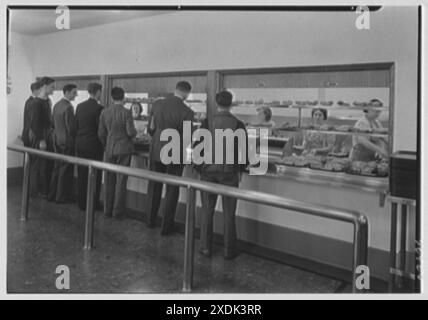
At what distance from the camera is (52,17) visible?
1.67m

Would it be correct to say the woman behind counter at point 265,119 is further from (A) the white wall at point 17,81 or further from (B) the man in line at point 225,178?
(A) the white wall at point 17,81

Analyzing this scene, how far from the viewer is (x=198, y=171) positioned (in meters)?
1.76

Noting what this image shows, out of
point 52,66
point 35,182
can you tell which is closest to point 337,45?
point 52,66

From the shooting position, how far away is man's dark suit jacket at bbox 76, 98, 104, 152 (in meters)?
1.84

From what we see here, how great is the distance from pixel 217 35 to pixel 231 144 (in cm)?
51

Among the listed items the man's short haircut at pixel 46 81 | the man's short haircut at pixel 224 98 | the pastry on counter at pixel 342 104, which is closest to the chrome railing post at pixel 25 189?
the man's short haircut at pixel 46 81

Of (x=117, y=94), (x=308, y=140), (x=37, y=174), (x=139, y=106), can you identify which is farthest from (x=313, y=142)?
(x=37, y=174)

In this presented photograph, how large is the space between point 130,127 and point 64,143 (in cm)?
37


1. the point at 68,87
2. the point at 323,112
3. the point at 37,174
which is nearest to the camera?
the point at 323,112

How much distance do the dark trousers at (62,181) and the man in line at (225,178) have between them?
725 mm

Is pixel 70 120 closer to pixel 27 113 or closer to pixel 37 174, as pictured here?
A: pixel 27 113

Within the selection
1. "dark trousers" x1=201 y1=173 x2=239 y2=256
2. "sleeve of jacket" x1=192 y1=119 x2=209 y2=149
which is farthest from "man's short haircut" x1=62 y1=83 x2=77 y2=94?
"dark trousers" x1=201 y1=173 x2=239 y2=256

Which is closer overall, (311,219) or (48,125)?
(311,219)

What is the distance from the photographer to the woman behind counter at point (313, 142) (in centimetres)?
170
